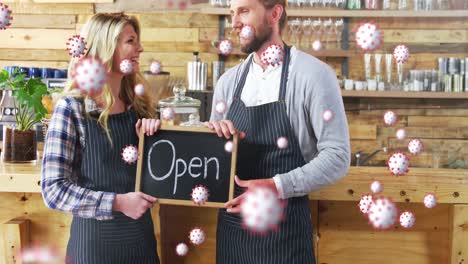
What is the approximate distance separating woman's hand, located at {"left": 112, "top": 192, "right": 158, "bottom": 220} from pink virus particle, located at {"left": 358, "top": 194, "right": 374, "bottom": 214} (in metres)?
0.54

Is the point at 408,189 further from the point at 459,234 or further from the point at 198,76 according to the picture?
the point at 198,76

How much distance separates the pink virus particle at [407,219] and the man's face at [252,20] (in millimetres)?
595

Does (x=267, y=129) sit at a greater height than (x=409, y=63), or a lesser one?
lesser

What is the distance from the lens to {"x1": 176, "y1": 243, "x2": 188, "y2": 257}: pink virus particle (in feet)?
5.04

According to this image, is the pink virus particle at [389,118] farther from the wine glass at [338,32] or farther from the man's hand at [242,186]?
the wine glass at [338,32]

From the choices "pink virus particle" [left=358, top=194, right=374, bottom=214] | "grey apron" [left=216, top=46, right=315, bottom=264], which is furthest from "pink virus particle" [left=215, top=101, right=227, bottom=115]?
"pink virus particle" [left=358, top=194, right=374, bottom=214]

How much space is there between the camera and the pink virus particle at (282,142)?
4.12ft

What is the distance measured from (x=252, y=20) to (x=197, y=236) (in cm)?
61

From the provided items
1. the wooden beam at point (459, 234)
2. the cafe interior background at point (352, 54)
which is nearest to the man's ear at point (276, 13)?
the wooden beam at point (459, 234)

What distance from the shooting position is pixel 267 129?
1258mm

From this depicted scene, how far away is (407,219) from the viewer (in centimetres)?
148

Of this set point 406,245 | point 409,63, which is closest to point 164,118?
point 406,245

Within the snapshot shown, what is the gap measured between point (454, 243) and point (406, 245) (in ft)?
0.38

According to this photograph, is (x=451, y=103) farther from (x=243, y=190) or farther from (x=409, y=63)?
(x=243, y=190)
